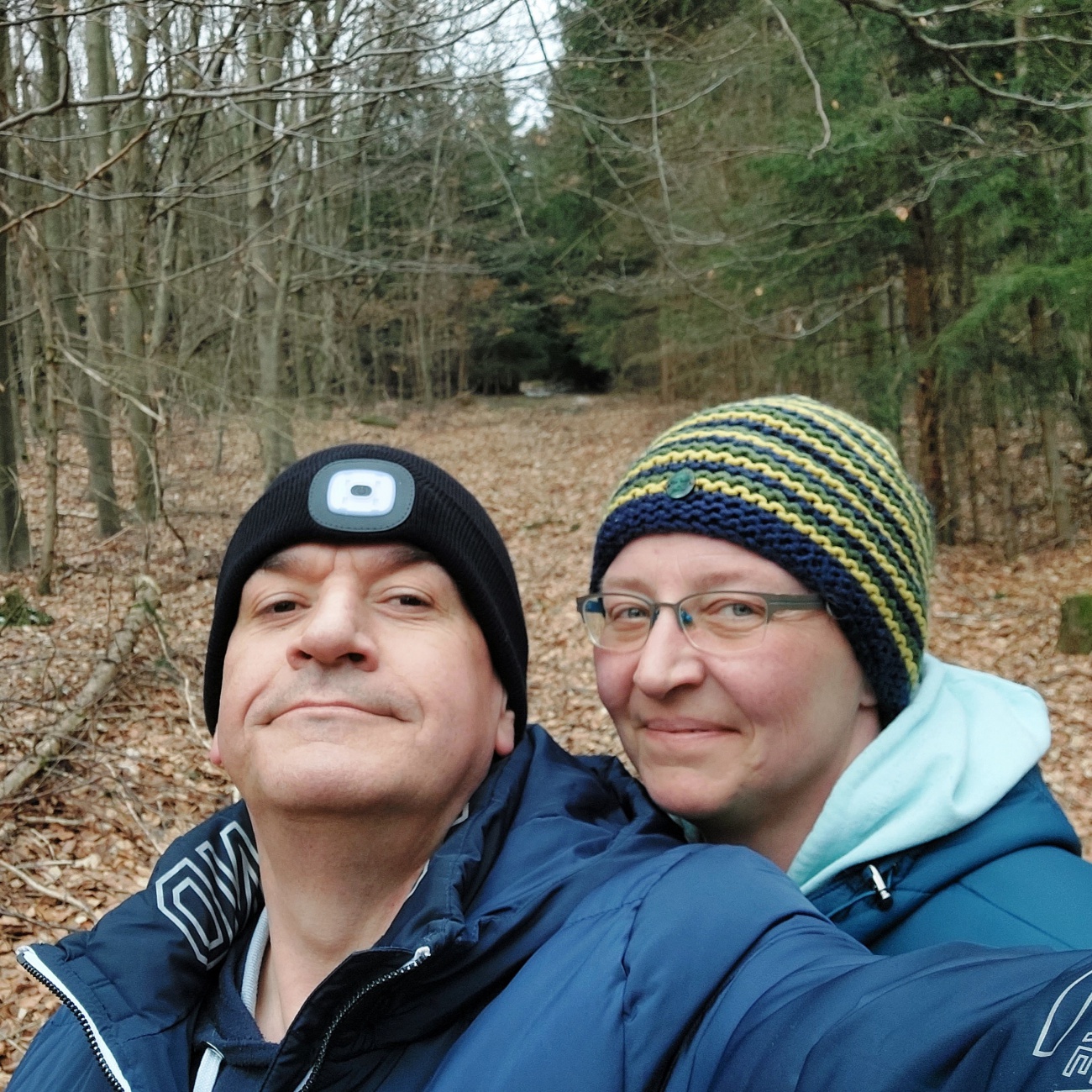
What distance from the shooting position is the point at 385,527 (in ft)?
5.97

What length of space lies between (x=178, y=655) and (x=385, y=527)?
583 centimetres

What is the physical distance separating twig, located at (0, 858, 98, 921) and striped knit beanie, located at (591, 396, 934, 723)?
3.59 meters

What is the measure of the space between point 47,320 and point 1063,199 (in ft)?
35.3

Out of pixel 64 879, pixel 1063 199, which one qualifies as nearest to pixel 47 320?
pixel 64 879

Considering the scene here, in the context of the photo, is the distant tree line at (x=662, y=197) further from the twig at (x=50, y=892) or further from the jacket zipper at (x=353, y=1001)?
the jacket zipper at (x=353, y=1001)

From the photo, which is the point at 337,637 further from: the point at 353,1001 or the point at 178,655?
the point at 178,655

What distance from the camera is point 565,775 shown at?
1.89 m

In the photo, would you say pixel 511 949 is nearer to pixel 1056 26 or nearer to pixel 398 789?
pixel 398 789

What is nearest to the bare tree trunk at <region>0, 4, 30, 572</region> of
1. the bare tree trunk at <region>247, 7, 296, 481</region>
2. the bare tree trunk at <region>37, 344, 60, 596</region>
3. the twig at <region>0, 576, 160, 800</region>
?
the bare tree trunk at <region>37, 344, 60, 596</region>

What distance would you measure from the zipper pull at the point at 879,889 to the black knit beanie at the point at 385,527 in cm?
76

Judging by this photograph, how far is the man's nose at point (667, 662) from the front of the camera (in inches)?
71.6

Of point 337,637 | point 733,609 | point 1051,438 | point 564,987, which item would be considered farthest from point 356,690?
point 1051,438

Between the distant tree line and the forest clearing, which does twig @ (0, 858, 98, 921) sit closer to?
the forest clearing

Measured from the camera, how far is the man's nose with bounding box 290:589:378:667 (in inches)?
67.7
